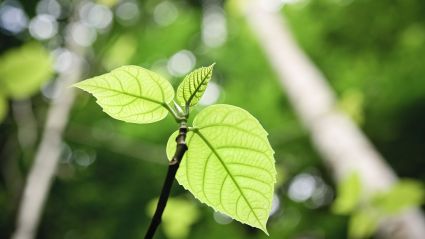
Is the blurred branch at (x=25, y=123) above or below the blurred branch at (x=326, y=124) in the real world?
below

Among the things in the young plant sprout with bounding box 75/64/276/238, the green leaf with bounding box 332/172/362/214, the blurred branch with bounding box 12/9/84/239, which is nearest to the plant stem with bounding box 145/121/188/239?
the young plant sprout with bounding box 75/64/276/238

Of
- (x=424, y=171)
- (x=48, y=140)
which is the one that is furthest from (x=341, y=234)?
(x=48, y=140)

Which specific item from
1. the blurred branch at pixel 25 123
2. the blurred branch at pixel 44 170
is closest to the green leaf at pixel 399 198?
the blurred branch at pixel 44 170

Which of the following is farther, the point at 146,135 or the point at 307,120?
the point at 146,135

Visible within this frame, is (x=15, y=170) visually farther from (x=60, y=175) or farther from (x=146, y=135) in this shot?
(x=146, y=135)

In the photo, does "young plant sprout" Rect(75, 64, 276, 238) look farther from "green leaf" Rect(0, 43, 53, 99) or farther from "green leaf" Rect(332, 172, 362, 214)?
"green leaf" Rect(0, 43, 53, 99)

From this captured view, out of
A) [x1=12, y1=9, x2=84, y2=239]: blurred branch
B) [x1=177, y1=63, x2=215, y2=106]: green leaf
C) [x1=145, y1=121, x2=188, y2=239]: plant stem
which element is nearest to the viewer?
[x1=145, y1=121, x2=188, y2=239]: plant stem

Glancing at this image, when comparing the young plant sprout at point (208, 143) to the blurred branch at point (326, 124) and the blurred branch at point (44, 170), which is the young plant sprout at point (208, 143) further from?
the blurred branch at point (326, 124)
